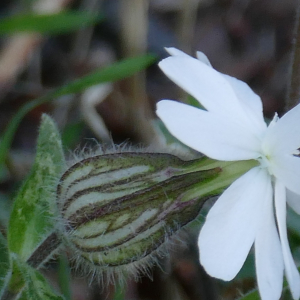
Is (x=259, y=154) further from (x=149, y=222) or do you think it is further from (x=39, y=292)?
(x=39, y=292)

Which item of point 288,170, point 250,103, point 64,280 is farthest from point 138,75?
point 288,170

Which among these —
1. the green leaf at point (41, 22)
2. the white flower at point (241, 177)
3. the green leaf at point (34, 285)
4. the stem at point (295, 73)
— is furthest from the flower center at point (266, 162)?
the green leaf at point (41, 22)

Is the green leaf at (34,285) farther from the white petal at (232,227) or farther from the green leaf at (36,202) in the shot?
the white petal at (232,227)

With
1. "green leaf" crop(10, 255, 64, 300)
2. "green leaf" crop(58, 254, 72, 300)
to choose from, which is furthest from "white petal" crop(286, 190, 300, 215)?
"green leaf" crop(58, 254, 72, 300)

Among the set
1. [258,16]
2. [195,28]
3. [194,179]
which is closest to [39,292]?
[194,179]

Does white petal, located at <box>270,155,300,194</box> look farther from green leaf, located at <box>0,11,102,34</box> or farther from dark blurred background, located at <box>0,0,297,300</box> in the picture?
green leaf, located at <box>0,11,102,34</box>
